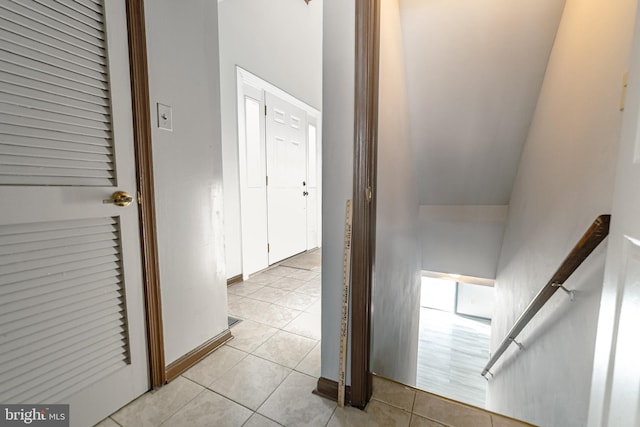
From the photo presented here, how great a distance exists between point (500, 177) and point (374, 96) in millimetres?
2137

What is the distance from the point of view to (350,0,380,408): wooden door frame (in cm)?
106

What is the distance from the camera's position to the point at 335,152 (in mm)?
1166

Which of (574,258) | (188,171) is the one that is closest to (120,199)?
(188,171)

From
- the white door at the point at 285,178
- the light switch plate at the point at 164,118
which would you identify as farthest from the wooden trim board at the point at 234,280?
the light switch plate at the point at 164,118

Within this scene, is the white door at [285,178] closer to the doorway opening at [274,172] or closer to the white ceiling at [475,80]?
the doorway opening at [274,172]

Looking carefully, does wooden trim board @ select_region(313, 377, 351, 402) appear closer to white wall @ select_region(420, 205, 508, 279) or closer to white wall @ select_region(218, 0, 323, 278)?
white wall @ select_region(218, 0, 323, 278)

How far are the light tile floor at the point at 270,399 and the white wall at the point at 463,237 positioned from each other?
7.24 ft

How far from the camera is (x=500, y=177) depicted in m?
2.59

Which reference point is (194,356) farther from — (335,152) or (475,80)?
(475,80)

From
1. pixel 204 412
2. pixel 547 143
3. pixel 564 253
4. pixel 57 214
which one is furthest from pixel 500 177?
pixel 57 214

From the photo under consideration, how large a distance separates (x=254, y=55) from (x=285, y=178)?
54.2 inches

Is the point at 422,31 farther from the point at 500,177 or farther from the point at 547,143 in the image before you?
the point at 500,177

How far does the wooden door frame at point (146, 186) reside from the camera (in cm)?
112

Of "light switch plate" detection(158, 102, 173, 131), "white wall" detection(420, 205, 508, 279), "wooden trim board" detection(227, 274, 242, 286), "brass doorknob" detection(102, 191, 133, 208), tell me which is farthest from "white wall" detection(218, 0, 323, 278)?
"white wall" detection(420, 205, 508, 279)
